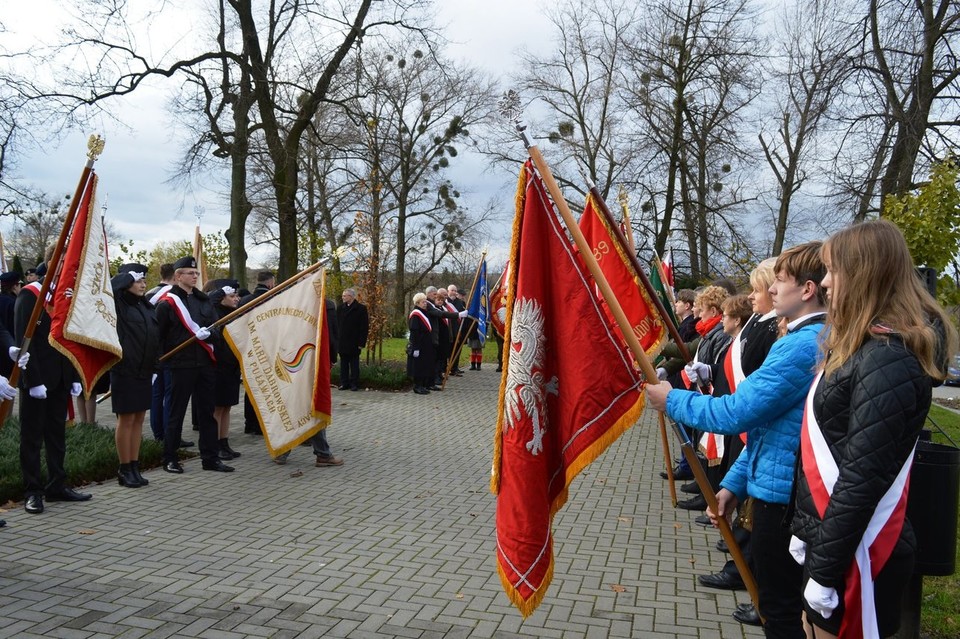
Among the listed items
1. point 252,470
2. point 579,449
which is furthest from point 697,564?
point 252,470

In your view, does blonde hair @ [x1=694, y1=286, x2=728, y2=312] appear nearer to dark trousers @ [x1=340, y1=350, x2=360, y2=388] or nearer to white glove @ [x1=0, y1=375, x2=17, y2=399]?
white glove @ [x1=0, y1=375, x2=17, y2=399]

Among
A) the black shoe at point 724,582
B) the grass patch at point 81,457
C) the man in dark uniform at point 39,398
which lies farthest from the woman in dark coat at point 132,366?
the black shoe at point 724,582

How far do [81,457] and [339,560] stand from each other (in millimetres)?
3889

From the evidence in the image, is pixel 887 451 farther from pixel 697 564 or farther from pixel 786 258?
pixel 697 564

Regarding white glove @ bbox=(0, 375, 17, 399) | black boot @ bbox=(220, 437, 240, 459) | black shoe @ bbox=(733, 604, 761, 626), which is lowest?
black shoe @ bbox=(733, 604, 761, 626)

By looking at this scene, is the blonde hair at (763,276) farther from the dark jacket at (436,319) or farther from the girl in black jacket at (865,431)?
the dark jacket at (436,319)

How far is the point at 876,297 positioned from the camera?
2.46m

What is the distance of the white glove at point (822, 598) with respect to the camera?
7.71 ft

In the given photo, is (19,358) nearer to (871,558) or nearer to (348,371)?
(871,558)

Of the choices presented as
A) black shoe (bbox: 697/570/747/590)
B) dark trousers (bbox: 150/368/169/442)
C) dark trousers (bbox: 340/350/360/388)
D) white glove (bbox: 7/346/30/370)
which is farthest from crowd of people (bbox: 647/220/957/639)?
dark trousers (bbox: 340/350/360/388)

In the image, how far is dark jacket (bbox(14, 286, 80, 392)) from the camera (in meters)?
6.50

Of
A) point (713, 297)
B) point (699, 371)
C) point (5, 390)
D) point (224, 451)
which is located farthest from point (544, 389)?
point (224, 451)

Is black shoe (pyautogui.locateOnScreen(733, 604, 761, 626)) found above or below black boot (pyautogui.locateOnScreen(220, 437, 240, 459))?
below

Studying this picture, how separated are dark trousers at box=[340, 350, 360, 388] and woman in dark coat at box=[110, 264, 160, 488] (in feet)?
28.8
